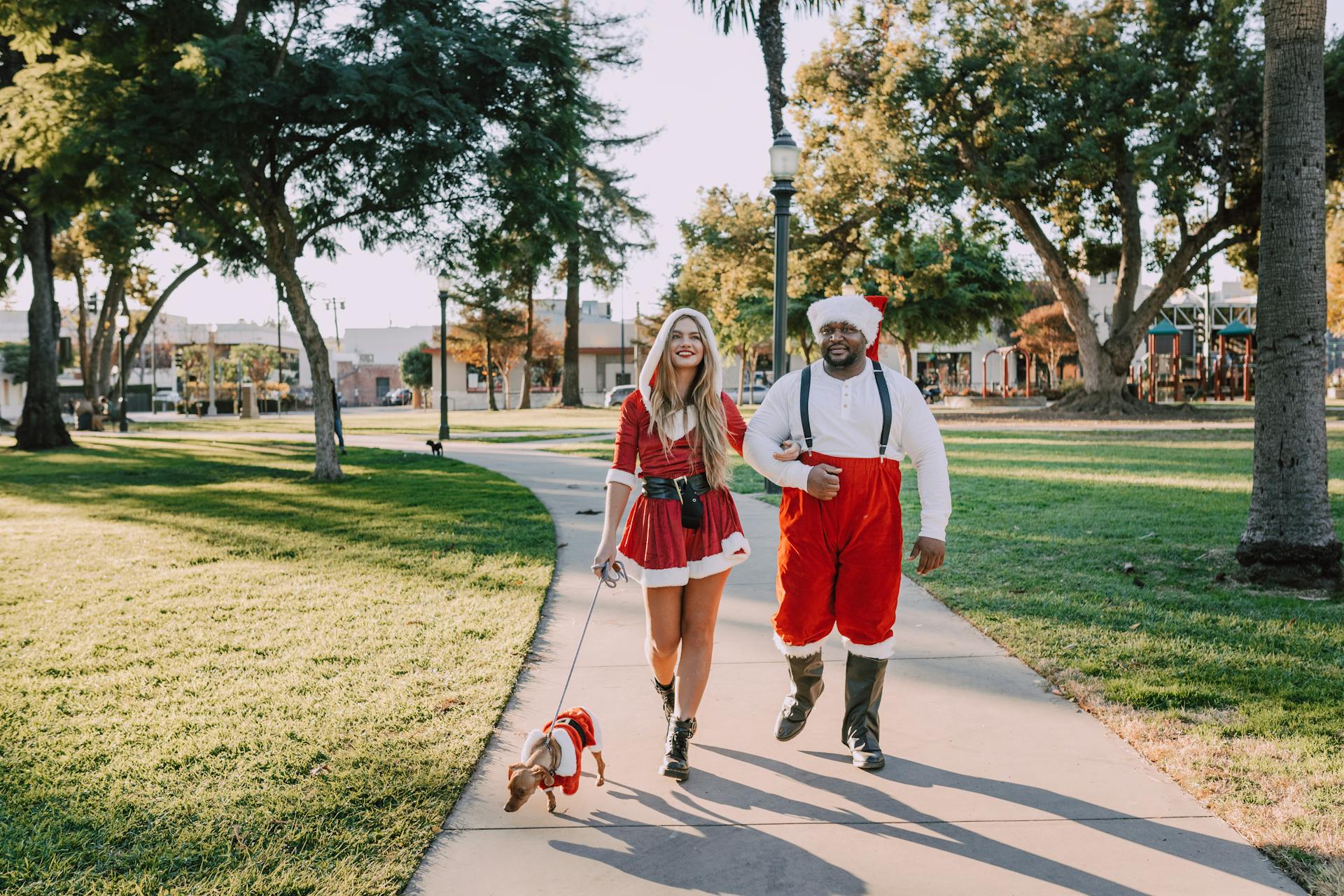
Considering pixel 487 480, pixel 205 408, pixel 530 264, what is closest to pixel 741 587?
pixel 487 480

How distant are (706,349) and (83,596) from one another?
5383 mm

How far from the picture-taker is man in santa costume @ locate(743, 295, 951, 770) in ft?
12.5

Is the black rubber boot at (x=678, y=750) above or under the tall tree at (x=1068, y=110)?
under

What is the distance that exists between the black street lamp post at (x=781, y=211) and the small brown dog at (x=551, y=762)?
7.24 m

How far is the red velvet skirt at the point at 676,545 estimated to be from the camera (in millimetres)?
3822

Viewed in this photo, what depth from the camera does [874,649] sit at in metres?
3.88

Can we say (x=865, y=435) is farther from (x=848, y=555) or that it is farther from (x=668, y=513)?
(x=668, y=513)

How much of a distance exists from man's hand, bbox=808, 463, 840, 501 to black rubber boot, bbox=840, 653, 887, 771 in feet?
2.31

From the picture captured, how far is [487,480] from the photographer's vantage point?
578 inches

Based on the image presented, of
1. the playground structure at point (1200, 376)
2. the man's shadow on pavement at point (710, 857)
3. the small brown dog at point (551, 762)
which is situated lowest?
the man's shadow on pavement at point (710, 857)

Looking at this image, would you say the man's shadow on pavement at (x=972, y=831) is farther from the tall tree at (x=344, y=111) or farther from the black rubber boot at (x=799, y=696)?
the tall tree at (x=344, y=111)

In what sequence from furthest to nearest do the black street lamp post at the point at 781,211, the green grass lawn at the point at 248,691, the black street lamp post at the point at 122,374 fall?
1. the black street lamp post at the point at 122,374
2. the black street lamp post at the point at 781,211
3. the green grass lawn at the point at 248,691

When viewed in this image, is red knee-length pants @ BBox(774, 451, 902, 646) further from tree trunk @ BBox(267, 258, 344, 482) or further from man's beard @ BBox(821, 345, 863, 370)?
tree trunk @ BBox(267, 258, 344, 482)

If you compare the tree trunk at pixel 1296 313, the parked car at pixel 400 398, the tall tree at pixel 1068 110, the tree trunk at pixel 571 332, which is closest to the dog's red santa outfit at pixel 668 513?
the tree trunk at pixel 1296 313
